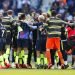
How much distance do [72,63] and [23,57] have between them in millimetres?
1403

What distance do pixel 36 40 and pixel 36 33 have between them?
20 centimetres

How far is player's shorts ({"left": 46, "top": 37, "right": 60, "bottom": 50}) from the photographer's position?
9289mm

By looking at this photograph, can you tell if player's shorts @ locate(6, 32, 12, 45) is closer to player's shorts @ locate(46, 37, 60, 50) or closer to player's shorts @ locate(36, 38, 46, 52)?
player's shorts @ locate(36, 38, 46, 52)

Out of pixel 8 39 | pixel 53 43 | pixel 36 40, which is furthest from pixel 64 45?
pixel 8 39

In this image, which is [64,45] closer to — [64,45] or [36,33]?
[64,45]

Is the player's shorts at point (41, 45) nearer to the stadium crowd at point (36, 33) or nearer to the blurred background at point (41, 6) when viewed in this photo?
the stadium crowd at point (36, 33)

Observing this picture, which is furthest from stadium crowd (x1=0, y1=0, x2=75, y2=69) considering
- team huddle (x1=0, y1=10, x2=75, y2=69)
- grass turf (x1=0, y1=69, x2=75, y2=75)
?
grass turf (x1=0, y1=69, x2=75, y2=75)

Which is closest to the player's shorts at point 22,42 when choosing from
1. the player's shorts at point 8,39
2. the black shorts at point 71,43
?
the player's shorts at point 8,39

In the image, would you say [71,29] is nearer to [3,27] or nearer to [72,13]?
[72,13]

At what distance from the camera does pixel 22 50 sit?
941cm

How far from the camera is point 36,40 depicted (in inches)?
367

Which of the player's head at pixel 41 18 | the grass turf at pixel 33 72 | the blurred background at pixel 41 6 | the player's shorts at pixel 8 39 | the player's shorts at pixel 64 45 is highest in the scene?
the blurred background at pixel 41 6

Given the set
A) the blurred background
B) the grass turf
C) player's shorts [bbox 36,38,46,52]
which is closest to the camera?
the grass turf

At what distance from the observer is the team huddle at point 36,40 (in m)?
9.27
